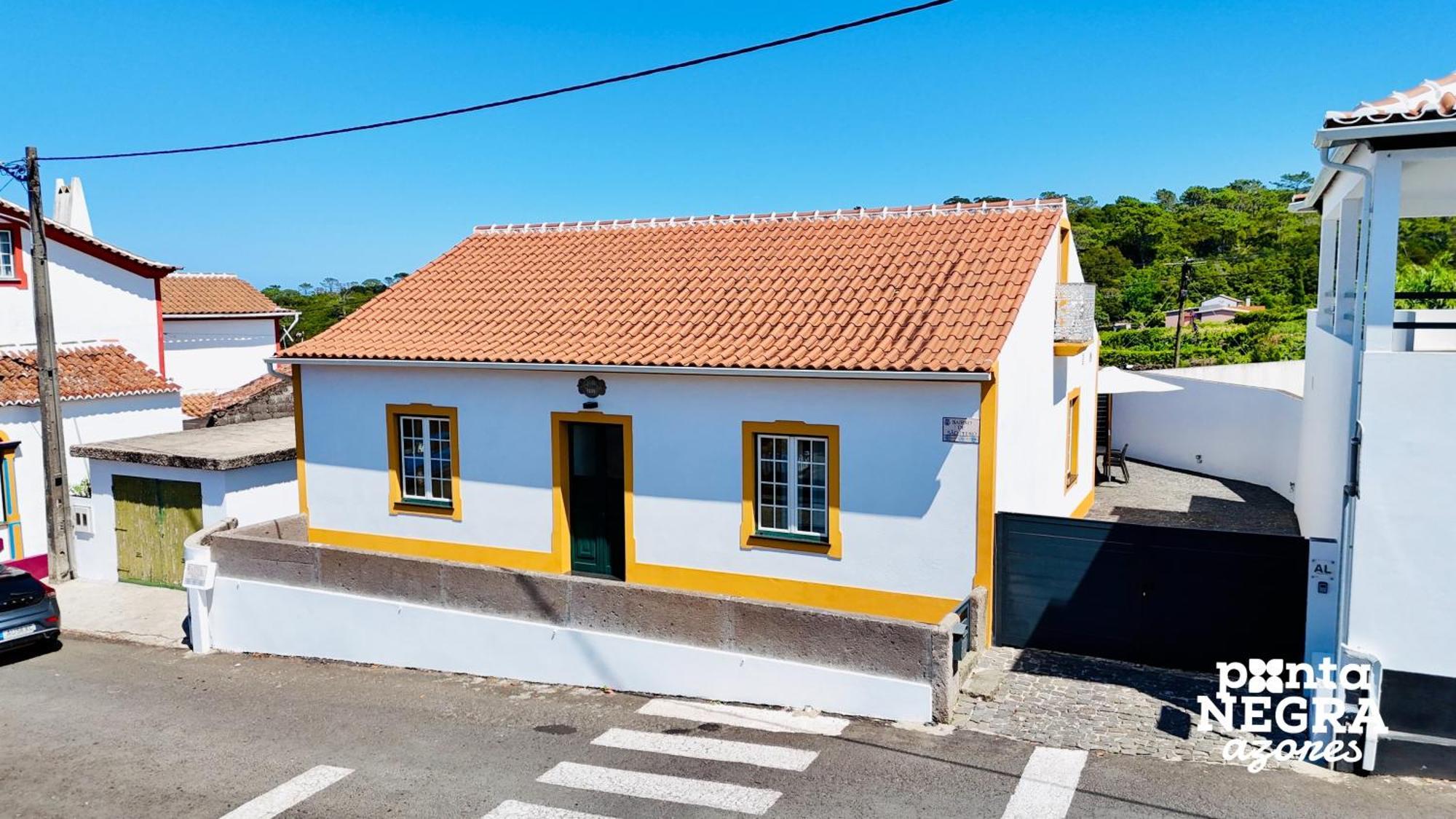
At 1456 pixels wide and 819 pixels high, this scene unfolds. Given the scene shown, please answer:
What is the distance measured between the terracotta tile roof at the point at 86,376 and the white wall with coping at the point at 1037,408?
54.1 ft

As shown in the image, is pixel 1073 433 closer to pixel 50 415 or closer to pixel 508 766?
pixel 508 766

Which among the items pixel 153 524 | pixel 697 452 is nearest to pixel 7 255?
pixel 153 524

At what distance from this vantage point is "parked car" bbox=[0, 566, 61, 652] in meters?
12.7

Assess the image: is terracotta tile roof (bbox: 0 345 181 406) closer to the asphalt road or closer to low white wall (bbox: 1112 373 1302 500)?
the asphalt road

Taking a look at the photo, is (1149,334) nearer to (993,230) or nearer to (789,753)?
(993,230)

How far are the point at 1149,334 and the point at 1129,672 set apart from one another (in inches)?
1473

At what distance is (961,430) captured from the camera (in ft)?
34.4

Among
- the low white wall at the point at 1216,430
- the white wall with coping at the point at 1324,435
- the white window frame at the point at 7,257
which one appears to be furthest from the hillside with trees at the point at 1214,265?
the white window frame at the point at 7,257

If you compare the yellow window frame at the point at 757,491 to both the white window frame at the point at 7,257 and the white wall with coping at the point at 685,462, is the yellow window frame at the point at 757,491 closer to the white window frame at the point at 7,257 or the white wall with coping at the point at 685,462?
the white wall with coping at the point at 685,462

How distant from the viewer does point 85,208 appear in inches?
1113

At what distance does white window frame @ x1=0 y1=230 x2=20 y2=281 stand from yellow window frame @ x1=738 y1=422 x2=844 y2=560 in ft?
55.1

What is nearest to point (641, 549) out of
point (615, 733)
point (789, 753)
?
point (615, 733)

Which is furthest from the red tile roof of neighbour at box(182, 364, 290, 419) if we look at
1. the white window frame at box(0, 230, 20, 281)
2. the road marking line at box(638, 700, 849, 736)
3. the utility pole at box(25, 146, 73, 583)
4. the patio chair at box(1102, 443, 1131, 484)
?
the patio chair at box(1102, 443, 1131, 484)

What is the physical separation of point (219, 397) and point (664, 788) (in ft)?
83.5
